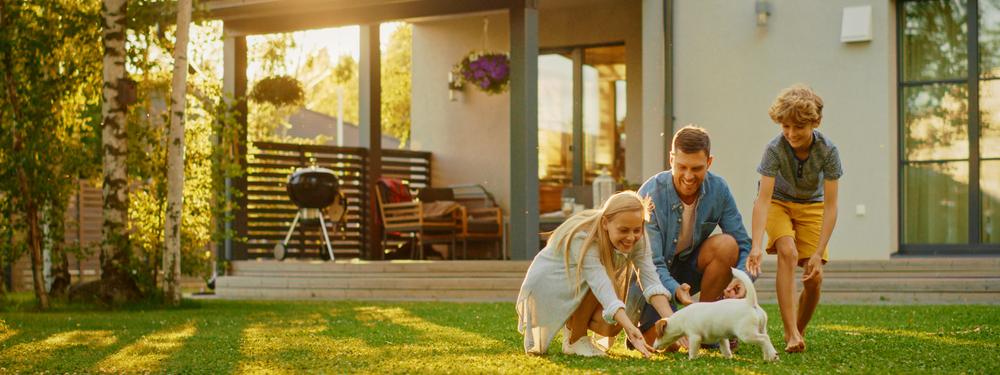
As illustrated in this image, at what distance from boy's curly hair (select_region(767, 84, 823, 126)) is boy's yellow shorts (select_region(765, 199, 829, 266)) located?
48cm

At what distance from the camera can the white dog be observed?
455 cm

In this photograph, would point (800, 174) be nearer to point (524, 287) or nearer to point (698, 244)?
point (698, 244)

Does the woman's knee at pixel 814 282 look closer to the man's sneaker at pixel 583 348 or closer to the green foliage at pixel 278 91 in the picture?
the man's sneaker at pixel 583 348

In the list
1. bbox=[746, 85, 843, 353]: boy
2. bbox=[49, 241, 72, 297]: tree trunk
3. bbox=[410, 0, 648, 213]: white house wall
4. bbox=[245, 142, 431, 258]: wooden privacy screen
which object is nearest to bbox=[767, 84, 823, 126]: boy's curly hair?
bbox=[746, 85, 843, 353]: boy

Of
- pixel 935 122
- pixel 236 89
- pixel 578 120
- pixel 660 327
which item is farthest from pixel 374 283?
pixel 660 327

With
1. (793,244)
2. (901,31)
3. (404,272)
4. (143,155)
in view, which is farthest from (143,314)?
(901,31)

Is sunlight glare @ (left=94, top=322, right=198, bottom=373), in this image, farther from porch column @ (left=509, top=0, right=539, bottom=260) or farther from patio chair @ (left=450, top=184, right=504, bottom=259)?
patio chair @ (left=450, top=184, right=504, bottom=259)

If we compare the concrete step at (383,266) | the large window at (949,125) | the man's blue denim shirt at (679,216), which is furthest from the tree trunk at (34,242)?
the large window at (949,125)

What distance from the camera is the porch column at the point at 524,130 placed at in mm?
11078

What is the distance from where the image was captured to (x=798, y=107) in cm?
491

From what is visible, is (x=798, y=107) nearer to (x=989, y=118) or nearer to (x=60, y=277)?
(x=989, y=118)

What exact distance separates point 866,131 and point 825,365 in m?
6.95

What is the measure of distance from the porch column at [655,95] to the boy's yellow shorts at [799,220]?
21.0ft

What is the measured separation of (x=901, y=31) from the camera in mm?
11438
